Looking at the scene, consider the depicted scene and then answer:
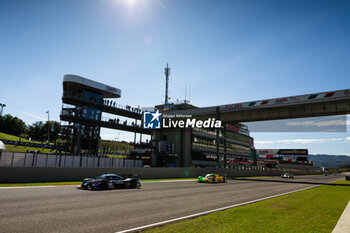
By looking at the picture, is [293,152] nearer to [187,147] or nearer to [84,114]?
[187,147]

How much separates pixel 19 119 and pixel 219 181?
118860mm

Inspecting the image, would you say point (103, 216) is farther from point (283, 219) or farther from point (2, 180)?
point (2, 180)

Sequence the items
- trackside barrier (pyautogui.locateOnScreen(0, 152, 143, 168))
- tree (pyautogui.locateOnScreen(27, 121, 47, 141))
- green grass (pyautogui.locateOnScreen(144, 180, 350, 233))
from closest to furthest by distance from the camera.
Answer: green grass (pyautogui.locateOnScreen(144, 180, 350, 233)) < trackside barrier (pyautogui.locateOnScreen(0, 152, 143, 168)) < tree (pyautogui.locateOnScreen(27, 121, 47, 141))

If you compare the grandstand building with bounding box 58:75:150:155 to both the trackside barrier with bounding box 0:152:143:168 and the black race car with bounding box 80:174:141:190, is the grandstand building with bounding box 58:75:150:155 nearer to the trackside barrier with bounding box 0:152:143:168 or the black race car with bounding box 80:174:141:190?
the trackside barrier with bounding box 0:152:143:168

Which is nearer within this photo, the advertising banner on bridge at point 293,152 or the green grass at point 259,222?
the green grass at point 259,222

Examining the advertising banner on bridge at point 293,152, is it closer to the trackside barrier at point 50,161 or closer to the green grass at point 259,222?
the trackside barrier at point 50,161

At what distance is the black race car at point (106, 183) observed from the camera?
1734cm

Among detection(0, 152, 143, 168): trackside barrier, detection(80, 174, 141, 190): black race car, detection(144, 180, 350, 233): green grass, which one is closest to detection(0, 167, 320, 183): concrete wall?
detection(0, 152, 143, 168): trackside barrier

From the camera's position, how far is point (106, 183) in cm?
1783

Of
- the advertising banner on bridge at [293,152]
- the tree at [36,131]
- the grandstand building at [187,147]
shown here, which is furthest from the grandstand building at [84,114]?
the advertising banner on bridge at [293,152]

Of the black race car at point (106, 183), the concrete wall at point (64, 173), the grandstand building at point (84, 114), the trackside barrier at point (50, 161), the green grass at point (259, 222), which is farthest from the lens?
the grandstand building at point (84, 114)

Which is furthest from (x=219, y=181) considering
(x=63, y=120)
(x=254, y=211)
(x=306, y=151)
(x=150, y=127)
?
(x=306, y=151)

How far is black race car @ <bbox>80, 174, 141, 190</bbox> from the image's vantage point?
17344 millimetres

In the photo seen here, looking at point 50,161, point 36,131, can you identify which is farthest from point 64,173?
point 36,131
